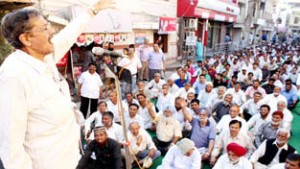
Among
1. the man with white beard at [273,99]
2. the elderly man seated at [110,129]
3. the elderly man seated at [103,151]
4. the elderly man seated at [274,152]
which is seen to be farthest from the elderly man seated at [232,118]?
the elderly man seated at [103,151]

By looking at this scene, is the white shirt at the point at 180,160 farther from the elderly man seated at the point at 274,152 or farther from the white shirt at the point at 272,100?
the white shirt at the point at 272,100

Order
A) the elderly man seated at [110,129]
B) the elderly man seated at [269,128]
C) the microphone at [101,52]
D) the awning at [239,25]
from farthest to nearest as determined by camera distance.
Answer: the awning at [239,25] < the elderly man seated at [269,128] < the elderly man seated at [110,129] < the microphone at [101,52]

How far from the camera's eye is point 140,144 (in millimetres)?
4297

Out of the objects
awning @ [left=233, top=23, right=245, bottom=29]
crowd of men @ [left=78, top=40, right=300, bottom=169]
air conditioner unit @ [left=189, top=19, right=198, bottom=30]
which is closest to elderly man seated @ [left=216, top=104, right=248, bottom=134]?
crowd of men @ [left=78, top=40, right=300, bottom=169]

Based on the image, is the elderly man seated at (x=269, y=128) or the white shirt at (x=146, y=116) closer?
the elderly man seated at (x=269, y=128)

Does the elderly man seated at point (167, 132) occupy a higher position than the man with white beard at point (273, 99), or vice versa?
the man with white beard at point (273, 99)

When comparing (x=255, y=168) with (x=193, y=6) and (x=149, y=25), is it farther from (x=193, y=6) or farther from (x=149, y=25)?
(x=193, y=6)

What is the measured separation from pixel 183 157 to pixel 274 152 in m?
1.26

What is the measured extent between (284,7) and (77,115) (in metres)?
65.3

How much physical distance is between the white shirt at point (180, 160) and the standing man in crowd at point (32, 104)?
270 cm

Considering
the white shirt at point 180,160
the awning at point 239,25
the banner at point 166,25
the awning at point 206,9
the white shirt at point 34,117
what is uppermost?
the awning at point 206,9

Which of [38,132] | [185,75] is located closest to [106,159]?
[38,132]

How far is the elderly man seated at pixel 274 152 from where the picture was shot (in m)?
3.70

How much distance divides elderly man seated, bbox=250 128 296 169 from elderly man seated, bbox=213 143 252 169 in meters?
0.45
